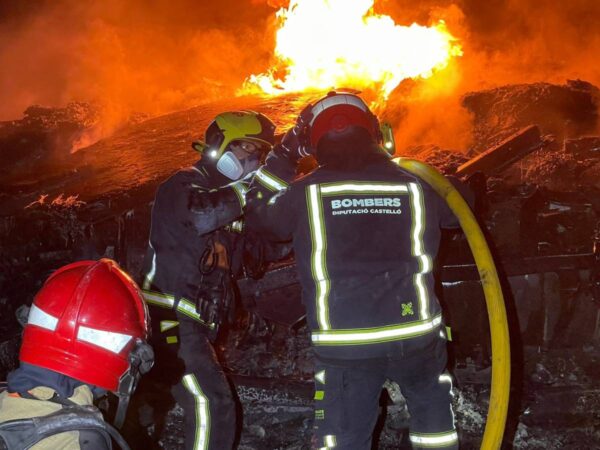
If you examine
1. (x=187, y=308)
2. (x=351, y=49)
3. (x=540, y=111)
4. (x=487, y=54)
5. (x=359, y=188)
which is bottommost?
(x=187, y=308)

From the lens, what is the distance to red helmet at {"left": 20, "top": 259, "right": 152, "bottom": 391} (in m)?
2.17

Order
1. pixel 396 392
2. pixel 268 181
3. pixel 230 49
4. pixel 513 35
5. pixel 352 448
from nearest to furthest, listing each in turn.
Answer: pixel 352 448
pixel 268 181
pixel 396 392
pixel 513 35
pixel 230 49

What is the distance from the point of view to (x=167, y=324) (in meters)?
3.83

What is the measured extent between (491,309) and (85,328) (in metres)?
2.41

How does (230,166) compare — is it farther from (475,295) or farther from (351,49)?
(351,49)

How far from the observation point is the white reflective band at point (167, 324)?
3816 millimetres

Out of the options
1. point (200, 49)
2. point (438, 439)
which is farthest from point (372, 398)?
point (200, 49)

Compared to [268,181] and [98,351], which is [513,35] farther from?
[98,351]

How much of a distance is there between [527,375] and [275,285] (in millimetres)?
2411

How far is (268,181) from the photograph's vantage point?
3.76m

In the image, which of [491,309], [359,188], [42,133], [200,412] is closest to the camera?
[359,188]

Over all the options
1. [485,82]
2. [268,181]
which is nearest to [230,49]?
[485,82]

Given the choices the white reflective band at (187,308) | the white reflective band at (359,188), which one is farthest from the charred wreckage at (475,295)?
the white reflective band at (359,188)

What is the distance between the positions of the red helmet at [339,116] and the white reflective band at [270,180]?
14.1 inches
